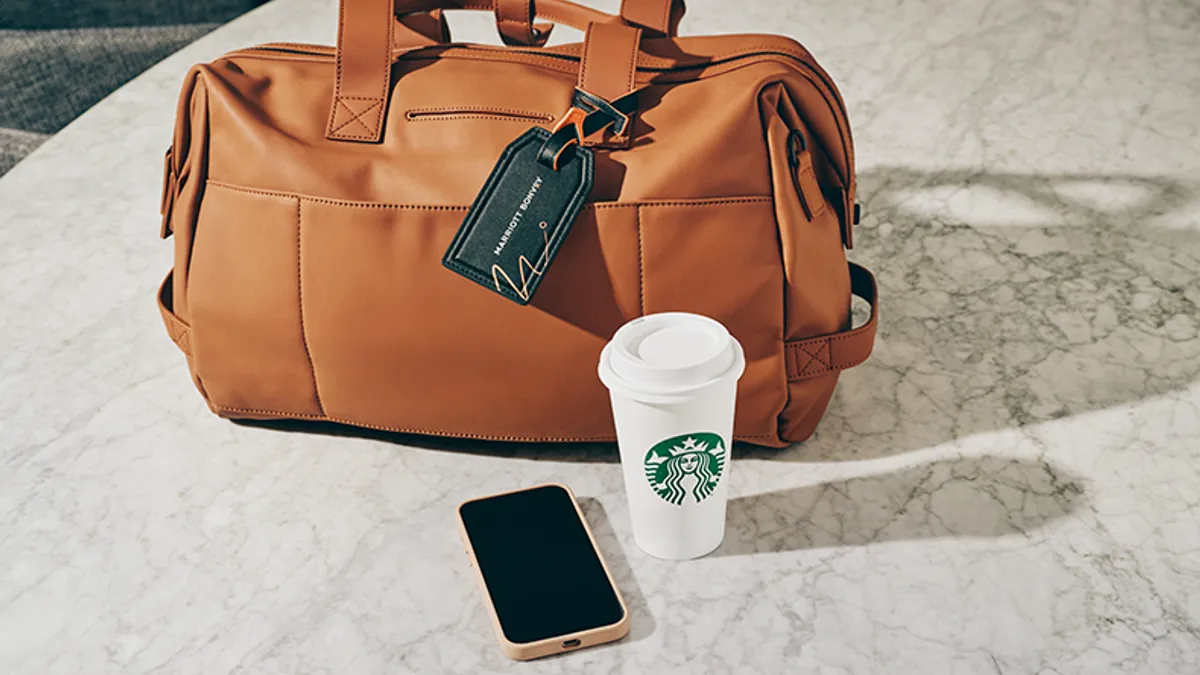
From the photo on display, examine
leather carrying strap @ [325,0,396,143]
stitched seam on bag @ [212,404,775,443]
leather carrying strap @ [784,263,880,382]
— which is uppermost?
leather carrying strap @ [325,0,396,143]

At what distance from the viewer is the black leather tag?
102 centimetres

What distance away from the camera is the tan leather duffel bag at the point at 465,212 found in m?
1.04

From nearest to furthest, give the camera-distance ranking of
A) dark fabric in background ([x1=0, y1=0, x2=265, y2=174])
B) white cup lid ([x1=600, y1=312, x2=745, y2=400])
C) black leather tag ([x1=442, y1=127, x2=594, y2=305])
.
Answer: white cup lid ([x1=600, y1=312, x2=745, y2=400])
black leather tag ([x1=442, y1=127, x2=594, y2=305])
dark fabric in background ([x1=0, y1=0, x2=265, y2=174])

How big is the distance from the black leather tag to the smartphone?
201mm

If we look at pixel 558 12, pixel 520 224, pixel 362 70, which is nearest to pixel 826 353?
pixel 520 224

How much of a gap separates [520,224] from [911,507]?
0.46 meters

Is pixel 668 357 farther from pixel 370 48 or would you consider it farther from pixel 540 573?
pixel 370 48

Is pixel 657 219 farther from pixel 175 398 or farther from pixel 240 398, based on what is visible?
pixel 175 398

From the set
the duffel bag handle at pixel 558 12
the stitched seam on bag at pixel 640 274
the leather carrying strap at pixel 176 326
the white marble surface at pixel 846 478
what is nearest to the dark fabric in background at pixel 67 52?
the white marble surface at pixel 846 478

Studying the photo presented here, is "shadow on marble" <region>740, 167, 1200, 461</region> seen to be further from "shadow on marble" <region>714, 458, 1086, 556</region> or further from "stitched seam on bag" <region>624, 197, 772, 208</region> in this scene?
"stitched seam on bag" <region>624, 197, 772, 208</region>

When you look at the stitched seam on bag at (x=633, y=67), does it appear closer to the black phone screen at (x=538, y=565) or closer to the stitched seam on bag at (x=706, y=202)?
the stitched seam on bag at (x=706, y=202)

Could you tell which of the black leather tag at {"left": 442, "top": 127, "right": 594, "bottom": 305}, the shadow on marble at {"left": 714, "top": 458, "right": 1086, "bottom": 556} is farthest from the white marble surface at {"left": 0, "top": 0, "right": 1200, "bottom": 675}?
the black leather tag at {"left": 442, "top": 127, "right": 594, "bottom": 305}

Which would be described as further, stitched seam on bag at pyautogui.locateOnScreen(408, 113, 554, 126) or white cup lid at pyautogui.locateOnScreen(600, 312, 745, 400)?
stitched seam on bag at pyautogui.locateOnScreen(408, 113, 554, 126)

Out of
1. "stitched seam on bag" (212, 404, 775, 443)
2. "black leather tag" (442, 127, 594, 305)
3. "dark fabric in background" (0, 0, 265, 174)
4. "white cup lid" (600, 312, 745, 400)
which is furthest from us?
"dark fabric in background" (0, 0, 265, 174)
